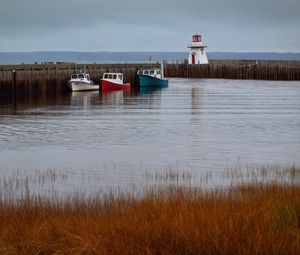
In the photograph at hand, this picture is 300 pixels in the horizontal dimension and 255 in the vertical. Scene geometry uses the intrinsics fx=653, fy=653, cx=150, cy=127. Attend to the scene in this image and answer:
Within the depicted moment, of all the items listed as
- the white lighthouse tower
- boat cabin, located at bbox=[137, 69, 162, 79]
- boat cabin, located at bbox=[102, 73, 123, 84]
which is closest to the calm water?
boat cabin, located at bbox=[102, 73, 123, 84]

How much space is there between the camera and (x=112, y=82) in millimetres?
85312

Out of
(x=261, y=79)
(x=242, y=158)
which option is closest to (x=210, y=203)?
(x=242, y=158)

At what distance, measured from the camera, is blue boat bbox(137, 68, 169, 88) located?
3597 inches

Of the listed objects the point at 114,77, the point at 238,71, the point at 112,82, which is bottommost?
the point at 112,82

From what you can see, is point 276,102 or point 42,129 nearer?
point 42,129

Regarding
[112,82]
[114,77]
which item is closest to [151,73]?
[114,77]

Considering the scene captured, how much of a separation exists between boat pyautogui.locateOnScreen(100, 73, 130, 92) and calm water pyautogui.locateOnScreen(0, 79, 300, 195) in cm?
2293

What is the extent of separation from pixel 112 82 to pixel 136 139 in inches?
2037

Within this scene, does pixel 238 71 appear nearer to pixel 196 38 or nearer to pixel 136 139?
pixel 196 38

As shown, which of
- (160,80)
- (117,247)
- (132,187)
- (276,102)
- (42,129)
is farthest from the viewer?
(160,80)

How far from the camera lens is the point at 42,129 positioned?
39.0 meters

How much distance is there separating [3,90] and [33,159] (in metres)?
44.8

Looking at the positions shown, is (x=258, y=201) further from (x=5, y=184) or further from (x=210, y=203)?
(x=5, y=184)

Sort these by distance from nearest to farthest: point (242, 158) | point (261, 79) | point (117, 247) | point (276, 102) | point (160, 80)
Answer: point (117, 247), point (242, 158), point (276, 102), point (160, 80), point (261, 79)
